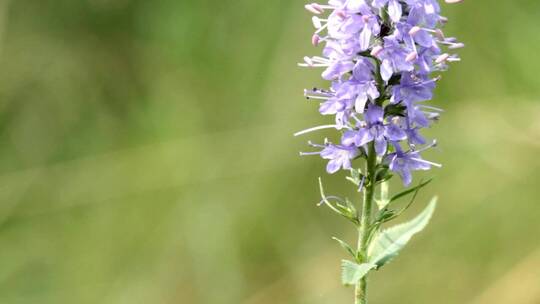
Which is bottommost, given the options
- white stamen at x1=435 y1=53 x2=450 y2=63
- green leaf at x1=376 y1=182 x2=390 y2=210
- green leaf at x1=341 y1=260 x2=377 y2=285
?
green leaf at x1=341 y1=260 x2=377 y2=285

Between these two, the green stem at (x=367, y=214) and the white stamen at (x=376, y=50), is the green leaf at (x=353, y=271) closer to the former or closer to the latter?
the green stem at (x=367, y=214)

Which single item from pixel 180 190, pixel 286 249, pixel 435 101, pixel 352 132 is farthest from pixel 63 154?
pixel 352 132

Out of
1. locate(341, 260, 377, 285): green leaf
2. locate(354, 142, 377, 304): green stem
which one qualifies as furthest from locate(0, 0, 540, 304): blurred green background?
locate(341, 260, 377, 285): green leaf

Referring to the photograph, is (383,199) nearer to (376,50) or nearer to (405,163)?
(405,163)

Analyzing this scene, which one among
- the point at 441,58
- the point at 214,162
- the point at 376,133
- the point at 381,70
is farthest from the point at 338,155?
the point at 214,162

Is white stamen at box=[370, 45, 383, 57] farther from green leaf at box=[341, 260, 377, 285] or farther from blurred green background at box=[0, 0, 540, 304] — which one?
blurred green background at box=[0, 0, 540, 304]

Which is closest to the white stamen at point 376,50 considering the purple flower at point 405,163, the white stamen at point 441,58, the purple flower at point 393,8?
the purple flower at point 393,8

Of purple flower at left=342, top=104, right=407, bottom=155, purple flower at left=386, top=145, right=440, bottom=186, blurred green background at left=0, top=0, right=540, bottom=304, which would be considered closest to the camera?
purple flower at left=342, top=104, right=407, bottom=155
